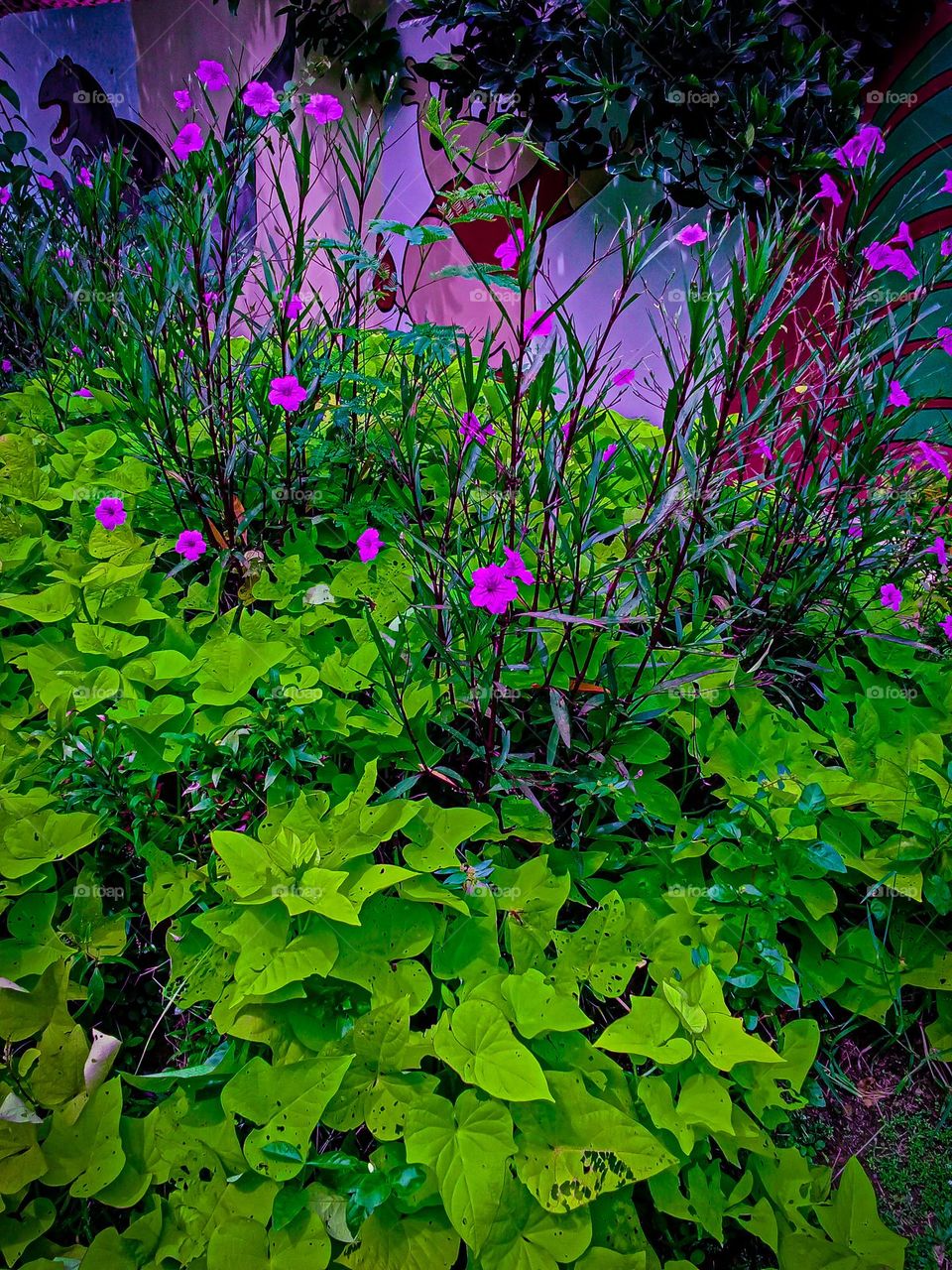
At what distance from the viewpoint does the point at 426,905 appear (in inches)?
40.5

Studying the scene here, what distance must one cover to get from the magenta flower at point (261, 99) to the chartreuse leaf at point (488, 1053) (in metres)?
1.59

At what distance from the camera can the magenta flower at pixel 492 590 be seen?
39.6 inches

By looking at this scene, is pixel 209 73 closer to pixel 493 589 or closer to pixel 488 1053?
pixel 493 589

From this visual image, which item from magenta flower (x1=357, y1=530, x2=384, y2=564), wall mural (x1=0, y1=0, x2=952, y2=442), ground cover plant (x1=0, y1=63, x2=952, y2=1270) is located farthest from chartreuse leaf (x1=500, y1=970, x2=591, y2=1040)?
wall mural (x1=0, y1=0, x2=952, y2=442)

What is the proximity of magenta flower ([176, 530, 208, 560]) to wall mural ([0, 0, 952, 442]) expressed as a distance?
1.96 ft

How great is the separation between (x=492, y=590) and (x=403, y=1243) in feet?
2.38

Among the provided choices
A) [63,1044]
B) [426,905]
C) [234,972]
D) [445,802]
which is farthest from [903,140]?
[63,1044]

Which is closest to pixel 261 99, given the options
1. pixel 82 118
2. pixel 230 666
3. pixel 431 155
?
pixel 230 666

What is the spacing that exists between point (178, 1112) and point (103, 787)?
44cm

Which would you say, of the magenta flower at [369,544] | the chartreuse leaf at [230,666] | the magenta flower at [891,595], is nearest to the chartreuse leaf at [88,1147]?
the chartreuse leaf at [230,666]

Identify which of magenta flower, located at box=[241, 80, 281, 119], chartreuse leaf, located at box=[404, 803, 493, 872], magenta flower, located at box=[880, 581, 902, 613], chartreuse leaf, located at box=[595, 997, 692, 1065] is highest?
magenta flower, located at box=[241, 80, 281, 119]

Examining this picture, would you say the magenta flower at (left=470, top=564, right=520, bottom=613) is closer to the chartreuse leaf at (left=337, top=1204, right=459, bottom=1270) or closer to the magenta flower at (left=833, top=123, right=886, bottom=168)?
the chartreuse leaf at (left=337, top=1204, right=459, bottom=1270)

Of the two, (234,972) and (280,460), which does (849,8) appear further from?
(234,972)

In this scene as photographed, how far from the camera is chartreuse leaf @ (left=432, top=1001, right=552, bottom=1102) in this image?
834 millimetres
